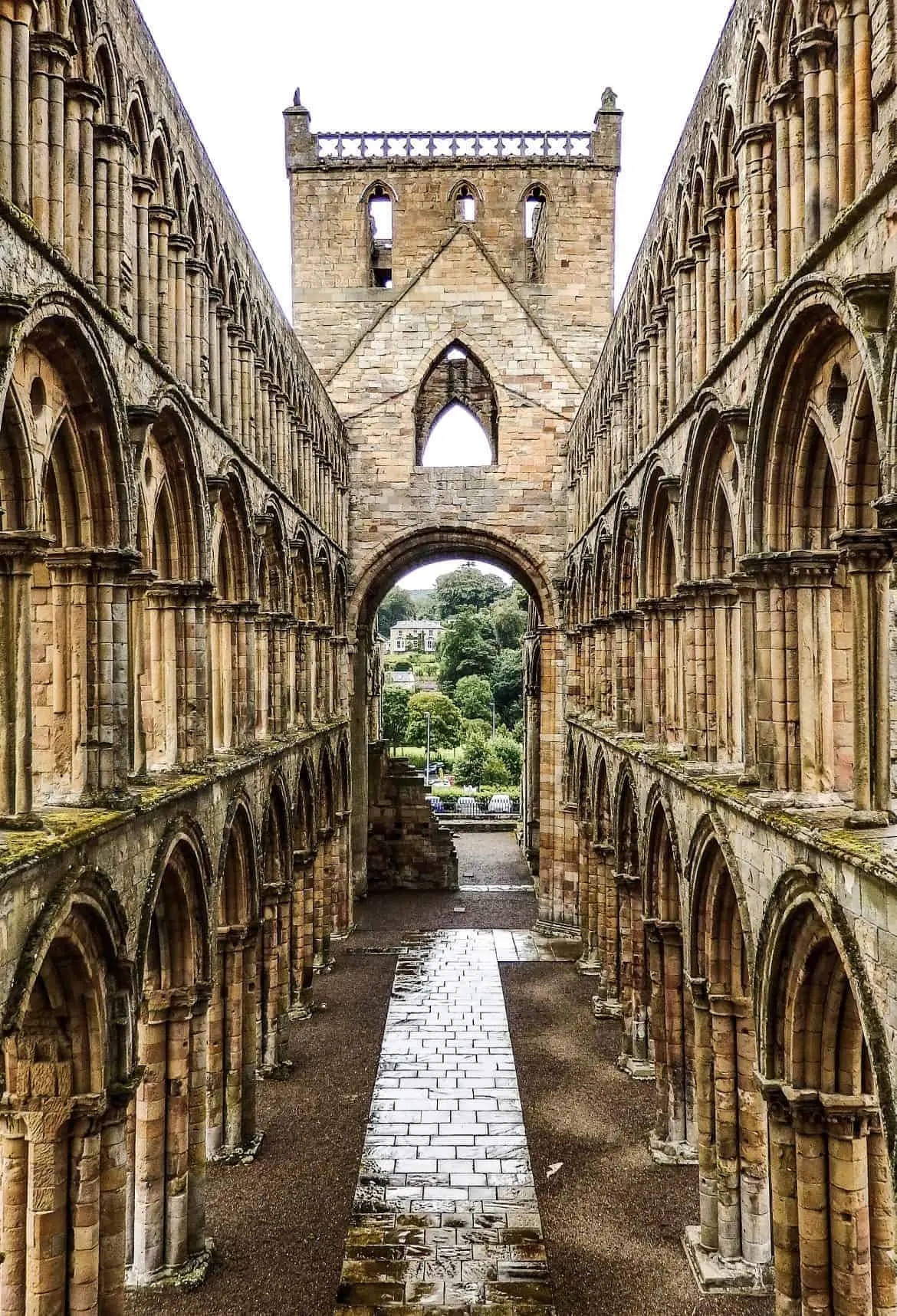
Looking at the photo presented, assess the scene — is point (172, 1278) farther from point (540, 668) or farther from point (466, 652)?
point (466, 652)

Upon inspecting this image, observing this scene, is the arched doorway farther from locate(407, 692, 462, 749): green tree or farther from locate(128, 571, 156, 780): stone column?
locate(407, 692, 462, 749): green tree

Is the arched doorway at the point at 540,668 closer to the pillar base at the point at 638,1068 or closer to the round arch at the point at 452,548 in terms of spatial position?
the round arch at the point at 452,548

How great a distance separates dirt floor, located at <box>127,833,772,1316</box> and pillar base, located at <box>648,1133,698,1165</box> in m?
0.14

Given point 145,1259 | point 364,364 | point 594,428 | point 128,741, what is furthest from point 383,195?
point 145,1259

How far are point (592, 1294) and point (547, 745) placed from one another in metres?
18.5

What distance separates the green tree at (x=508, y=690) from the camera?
7262cm

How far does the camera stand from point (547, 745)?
29.8m

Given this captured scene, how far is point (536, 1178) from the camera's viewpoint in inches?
579

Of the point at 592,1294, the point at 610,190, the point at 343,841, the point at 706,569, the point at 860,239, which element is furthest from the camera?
the point at 610,190

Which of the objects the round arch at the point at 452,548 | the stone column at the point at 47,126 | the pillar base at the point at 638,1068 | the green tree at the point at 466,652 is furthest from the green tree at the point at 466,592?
the stone column at the point at 47,126

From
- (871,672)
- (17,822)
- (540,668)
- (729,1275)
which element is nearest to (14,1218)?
(17,822)

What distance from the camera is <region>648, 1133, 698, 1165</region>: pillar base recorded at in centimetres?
1499

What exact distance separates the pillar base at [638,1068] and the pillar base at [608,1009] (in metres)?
2.36

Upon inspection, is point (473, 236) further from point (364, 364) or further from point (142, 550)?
point (142, 550)
